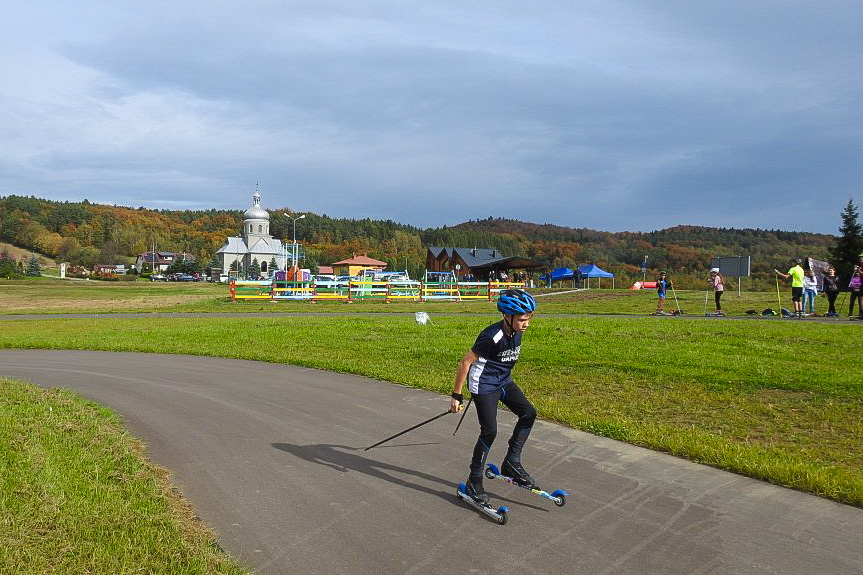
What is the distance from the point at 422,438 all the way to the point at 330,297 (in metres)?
33.5

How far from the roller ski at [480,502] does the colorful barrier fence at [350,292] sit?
33.0 meters

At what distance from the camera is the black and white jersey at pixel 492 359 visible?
5.84m

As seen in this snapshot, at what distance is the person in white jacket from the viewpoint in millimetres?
23516

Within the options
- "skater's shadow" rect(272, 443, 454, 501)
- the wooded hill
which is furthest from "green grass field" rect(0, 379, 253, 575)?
the wooded hill

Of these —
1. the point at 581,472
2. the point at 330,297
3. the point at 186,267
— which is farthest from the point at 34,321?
the point at 186,267

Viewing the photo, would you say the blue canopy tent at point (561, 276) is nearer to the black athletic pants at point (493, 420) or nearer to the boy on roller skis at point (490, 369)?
the black athletic pants at point (493, 420)

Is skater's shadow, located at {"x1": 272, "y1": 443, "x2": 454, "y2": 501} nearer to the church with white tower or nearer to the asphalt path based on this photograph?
the asphalt path

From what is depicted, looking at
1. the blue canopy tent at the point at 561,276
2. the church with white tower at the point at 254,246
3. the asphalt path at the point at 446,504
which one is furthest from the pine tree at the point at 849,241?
the church with white tower at the point at 254,246

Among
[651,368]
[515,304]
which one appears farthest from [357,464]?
[651,368]

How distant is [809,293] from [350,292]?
25856 mm

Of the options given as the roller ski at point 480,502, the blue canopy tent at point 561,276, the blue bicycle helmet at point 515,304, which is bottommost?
the roller ski at point 480,502

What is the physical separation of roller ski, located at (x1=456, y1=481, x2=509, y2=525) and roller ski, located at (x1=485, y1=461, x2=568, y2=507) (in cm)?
38

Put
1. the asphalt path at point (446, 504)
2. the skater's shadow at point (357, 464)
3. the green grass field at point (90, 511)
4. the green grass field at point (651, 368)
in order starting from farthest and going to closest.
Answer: the green grass field at point (651, 368) → the skater's shadow at point (357, 464) → the asphalt path at point (446, 504) → the green grass field at point (90, 511)

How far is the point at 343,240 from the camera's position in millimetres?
194000
